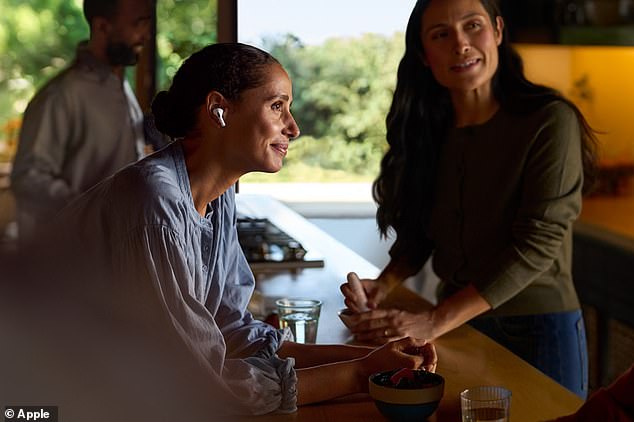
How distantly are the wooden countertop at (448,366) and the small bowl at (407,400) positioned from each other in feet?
0.09

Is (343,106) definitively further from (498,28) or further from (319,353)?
(319,353)

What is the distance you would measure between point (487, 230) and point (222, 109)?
0.71 metres

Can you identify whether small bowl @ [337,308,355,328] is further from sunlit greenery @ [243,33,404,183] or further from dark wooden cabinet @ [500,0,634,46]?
dark wooden cabinet @ [500,0,634,46]

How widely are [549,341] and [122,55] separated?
1.18 metres

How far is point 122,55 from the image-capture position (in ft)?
7.38

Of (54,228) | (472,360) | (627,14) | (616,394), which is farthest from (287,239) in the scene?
(627,14)

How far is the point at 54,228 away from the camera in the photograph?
109cm

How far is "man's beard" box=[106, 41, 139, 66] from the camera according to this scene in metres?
2.22

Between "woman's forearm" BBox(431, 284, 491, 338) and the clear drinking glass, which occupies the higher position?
the clear drinking glass

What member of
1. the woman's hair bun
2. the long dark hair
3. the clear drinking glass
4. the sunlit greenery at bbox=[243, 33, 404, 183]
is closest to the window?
the sunlit greenery at bbox=[243, 33, 404, 183]

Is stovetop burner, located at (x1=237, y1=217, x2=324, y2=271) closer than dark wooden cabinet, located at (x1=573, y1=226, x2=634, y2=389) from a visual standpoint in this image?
Yes

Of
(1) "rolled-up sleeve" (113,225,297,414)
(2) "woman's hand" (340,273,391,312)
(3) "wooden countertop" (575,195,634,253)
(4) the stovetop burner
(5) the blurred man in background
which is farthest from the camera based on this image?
(3) "wooden countertop" (575,195,634,253)

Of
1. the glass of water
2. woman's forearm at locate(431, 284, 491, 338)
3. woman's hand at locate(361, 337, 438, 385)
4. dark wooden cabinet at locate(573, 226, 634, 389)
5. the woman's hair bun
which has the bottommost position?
dark wooden cabinet at locate(573, 226, 634, 389)

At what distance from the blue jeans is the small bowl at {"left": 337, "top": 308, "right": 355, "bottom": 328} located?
269mm
